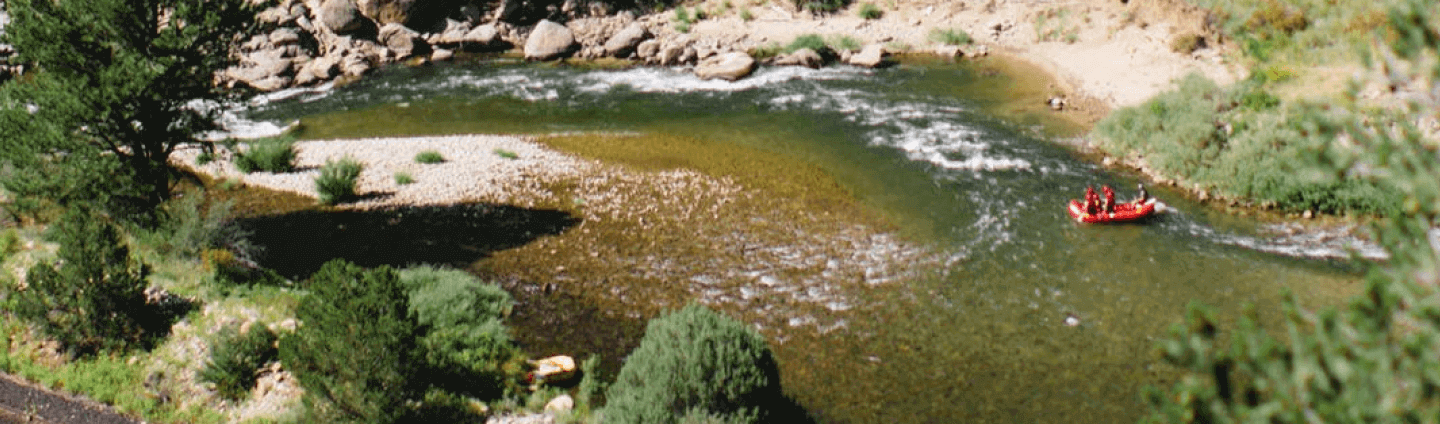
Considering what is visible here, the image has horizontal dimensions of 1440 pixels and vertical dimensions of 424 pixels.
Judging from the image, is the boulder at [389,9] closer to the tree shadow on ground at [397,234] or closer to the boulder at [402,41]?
the boulder at [402,41]

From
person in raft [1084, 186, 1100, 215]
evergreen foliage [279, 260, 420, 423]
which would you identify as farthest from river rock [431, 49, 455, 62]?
evergreen foliage [279, 260, 420, 423]

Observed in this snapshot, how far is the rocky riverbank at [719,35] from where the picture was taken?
35969 mm

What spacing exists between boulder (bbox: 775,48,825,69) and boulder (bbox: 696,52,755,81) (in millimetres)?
1415

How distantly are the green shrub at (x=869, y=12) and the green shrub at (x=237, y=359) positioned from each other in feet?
113

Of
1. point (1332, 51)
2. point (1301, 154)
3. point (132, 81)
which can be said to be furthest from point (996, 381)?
point (1332, 51)

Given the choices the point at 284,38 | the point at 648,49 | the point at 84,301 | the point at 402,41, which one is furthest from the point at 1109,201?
the point at 284,38

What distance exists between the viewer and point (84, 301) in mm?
15594

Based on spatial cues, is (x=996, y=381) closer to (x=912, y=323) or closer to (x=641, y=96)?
(x=912, y=323)

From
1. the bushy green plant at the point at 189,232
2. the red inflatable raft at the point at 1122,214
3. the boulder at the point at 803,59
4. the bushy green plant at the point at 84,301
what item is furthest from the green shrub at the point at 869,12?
the bushy green plant at the point at 84,301

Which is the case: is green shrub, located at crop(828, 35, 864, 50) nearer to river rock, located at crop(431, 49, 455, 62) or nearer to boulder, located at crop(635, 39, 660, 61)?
boulder, located at crop(635, 39, 660, 61)

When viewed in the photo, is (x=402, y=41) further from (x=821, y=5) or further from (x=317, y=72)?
(x=821, y=5)

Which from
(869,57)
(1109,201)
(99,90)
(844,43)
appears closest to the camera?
(99,90)

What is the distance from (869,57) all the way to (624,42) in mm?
11688

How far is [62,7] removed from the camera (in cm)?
1834
